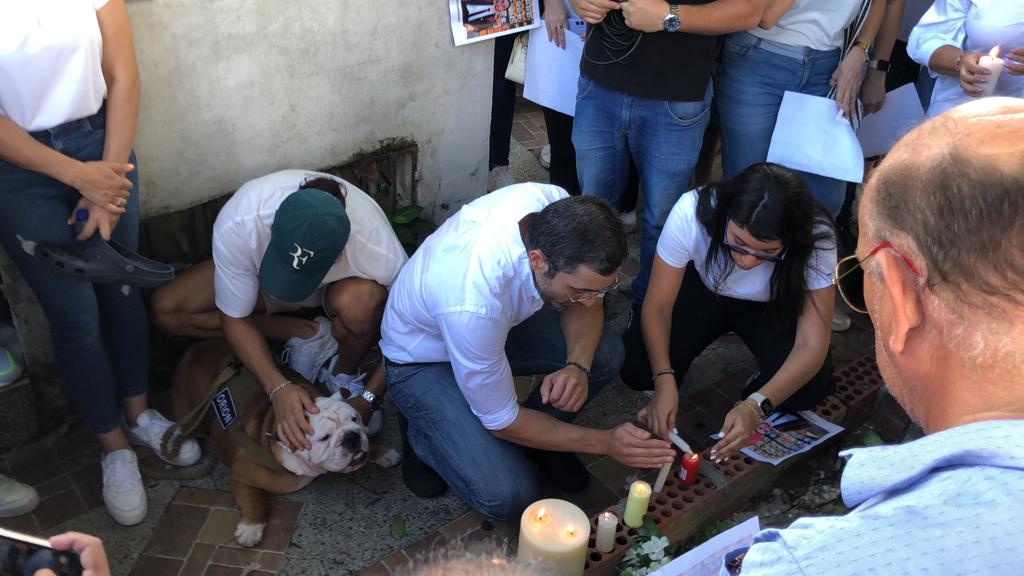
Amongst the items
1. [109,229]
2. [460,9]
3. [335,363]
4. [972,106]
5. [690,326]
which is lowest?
[335,363]

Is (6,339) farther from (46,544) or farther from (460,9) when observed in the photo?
(460,9)

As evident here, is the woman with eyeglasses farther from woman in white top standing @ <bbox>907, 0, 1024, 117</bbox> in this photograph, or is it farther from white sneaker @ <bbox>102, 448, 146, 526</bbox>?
white sneaker @ <bbox>102, 448, 146, 526</bbox>

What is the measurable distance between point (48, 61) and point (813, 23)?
111 inches

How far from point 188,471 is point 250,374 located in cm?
46

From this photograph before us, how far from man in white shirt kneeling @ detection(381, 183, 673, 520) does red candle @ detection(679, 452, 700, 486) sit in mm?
124

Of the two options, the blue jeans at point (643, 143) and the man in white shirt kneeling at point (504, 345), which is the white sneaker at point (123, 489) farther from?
the blue jeans at point (643, 143)

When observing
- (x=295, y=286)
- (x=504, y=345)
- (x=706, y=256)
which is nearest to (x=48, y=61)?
(x=295, y=286)

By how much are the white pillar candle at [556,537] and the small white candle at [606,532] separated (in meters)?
0.08

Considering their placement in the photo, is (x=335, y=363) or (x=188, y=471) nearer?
(x=188, y=471)

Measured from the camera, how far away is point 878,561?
100cm

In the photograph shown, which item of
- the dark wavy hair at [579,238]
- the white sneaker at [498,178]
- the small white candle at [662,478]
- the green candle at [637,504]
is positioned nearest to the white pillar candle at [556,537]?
the green candle at [637,504]

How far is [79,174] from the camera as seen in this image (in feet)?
8.04

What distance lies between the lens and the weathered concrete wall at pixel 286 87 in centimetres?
300

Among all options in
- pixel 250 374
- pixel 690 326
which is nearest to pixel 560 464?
pixel 690 326
